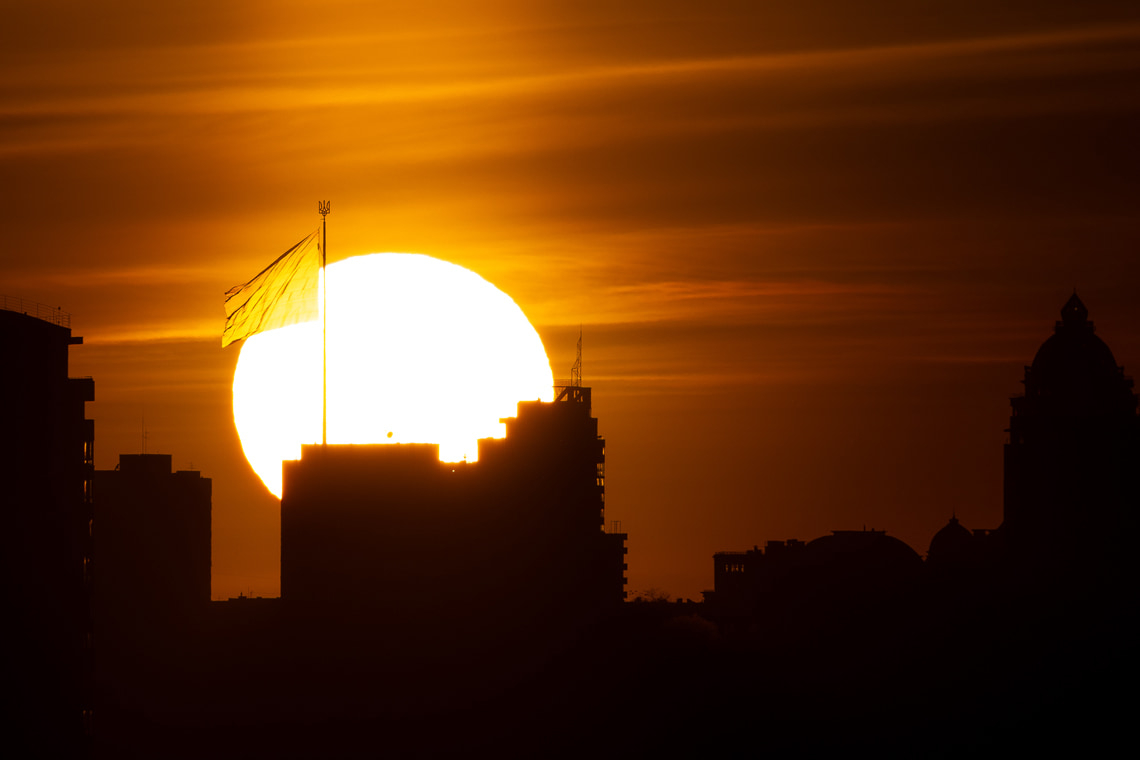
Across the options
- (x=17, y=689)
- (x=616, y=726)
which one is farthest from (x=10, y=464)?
(x=616, y=726)

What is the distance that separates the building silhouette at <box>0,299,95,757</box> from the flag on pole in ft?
77.8

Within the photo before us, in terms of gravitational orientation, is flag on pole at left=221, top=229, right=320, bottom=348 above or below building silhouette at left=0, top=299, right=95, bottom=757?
above

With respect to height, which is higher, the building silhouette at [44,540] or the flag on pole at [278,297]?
the flag on pole at [278,297]

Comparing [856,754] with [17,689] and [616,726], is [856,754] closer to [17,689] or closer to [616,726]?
[616,726]

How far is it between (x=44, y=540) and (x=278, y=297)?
32.2 meters

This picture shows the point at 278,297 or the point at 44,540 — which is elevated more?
the point at 278,297

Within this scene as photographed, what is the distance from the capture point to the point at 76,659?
167 m

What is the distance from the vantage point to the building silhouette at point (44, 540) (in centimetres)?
16212

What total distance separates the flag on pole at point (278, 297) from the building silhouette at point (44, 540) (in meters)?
23.7

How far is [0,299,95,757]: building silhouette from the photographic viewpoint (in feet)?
532

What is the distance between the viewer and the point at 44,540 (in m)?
165

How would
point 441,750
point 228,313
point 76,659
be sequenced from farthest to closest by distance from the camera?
point 441,750
point 76,659
point 228,313

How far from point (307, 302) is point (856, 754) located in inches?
3247

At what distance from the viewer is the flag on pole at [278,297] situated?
156 metres
